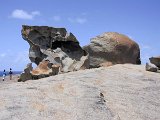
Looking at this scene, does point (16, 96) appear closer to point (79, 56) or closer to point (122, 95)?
point (122, 95)

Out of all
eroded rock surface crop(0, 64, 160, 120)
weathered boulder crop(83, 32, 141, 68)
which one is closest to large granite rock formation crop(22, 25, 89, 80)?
weathered boulder crop(83, 32, 141, 68)

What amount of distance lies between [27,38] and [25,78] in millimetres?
3355

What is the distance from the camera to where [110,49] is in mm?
21125

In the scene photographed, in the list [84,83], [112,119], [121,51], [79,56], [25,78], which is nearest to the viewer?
[112,119]

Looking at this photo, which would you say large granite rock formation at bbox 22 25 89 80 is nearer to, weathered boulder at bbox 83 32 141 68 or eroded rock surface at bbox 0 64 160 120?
weathered boulder at bbox 83 32 141 68

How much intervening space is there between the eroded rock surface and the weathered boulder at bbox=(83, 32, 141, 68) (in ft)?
26.7

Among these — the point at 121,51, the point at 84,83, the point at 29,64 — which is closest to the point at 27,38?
the point at 29,64

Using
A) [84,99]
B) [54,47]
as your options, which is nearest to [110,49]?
[54,47]

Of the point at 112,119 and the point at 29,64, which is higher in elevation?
the point at 29,64

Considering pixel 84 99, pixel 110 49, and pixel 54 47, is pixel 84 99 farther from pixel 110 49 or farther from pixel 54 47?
pixel 110 49

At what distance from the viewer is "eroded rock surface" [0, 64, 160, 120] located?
9.34 meters

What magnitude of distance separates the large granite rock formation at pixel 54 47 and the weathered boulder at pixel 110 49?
52.2 inches

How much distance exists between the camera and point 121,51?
21.4 metres

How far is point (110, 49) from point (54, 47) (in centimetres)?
319
